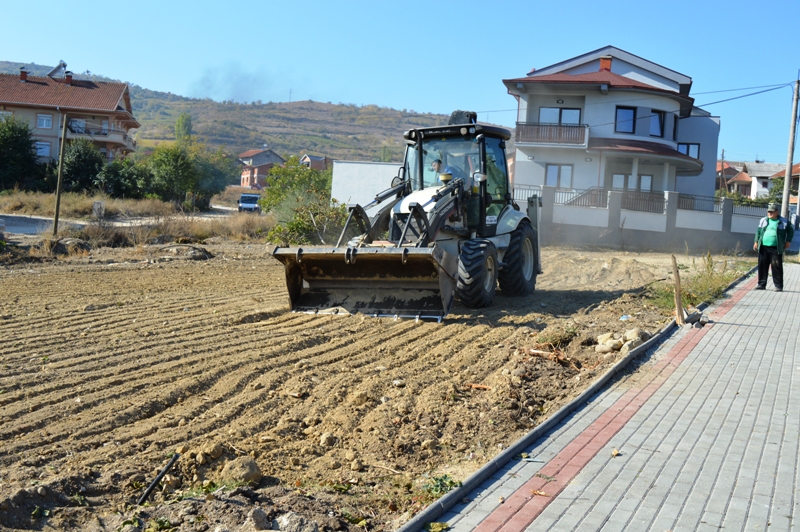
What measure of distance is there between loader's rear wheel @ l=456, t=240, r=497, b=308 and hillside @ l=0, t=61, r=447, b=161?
123 meters

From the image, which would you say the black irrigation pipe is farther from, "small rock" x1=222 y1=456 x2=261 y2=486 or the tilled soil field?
"small rock" x1=222 y1=456 x2=261 y2=486

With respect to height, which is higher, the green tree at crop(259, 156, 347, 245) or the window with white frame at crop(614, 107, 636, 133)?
the window with white frame at crop(614, 107, 636, 133)

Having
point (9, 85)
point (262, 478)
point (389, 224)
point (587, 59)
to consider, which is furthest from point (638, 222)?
point (9, 85)

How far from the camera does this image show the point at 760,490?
205 inches

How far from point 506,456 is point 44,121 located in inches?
2434

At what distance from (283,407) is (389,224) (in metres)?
5.48

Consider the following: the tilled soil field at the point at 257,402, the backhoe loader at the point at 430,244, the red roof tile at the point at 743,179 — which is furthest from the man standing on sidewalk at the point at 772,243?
the red roof tile at the point at 743,179

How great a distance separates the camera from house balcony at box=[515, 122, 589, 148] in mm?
35844

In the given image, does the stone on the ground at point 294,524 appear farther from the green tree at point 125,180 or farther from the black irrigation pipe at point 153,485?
the green tree at point 125,180

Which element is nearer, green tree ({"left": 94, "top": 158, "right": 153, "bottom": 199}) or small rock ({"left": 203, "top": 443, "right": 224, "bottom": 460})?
small rock ({"left": 203, "top": 443, "right": 224, "bottom": 460})

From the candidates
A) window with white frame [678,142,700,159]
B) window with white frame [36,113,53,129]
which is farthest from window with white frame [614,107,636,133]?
window with white frame [36,113,53,129]

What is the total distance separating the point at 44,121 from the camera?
59406mm

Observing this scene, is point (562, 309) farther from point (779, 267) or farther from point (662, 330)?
point (779, 267)

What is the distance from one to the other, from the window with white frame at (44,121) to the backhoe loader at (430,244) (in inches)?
2103
